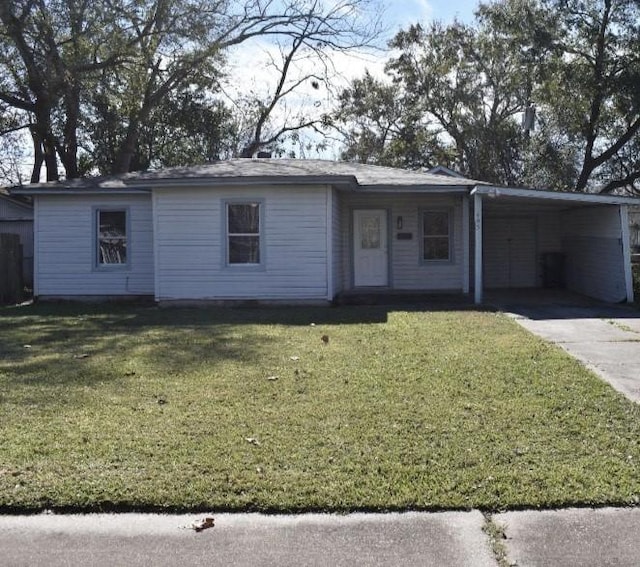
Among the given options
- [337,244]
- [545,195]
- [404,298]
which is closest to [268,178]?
[337,244]

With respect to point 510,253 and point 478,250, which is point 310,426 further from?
point 510,253

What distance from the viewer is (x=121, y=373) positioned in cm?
744

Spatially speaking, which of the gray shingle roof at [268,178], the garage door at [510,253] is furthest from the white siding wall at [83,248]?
the garage door at [510,253]

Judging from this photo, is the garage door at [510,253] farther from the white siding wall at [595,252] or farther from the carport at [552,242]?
the white siding wall at [595,252]

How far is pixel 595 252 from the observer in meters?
16.5

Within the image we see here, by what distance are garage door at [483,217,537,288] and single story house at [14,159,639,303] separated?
3cm

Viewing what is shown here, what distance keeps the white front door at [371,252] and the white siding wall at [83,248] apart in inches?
196

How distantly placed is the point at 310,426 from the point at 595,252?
1309 cm

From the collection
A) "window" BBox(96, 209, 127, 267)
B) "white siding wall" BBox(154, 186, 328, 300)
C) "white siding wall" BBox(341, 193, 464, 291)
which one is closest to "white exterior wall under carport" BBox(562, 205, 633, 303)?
"white siding wall" BBox(341, 193, 464, 291)

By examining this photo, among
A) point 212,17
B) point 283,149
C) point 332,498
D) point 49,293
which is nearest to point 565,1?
point 212,17

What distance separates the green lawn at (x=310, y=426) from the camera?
408 centimetres

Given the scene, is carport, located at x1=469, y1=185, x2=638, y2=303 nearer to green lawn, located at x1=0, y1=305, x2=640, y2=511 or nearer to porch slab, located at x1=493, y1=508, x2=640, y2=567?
green lawn, located at x1=0, y1=305, x2=640, y2=511

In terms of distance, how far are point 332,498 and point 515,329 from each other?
7.11 m

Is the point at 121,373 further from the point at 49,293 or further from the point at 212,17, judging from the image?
the point at 212,17
